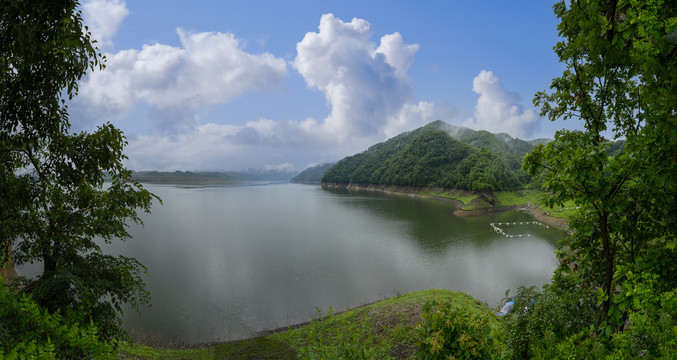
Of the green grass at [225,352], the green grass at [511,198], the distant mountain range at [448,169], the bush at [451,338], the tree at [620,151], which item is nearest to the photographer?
the tree at [620,151]

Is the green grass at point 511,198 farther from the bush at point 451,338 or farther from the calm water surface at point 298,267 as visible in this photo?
A: the bush at point 451,338

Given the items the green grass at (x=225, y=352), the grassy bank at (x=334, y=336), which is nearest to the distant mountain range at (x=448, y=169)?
the grassy bank at (x=334, y=336)

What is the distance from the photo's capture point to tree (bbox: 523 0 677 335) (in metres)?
3.29

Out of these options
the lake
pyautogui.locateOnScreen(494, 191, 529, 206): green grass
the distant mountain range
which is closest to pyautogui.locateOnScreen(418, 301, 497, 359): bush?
the lake

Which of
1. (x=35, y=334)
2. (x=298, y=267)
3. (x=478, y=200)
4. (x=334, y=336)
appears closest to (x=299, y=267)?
(x=298, y=267)

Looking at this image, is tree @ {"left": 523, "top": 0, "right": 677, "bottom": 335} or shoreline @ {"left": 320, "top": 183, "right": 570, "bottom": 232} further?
shoreline @ {"left": 320, "top": 183, "right": 570, "bottom": 232}

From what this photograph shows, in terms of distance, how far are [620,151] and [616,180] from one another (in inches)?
21.3

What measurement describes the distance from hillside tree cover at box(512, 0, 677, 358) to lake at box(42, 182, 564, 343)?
18.1 m

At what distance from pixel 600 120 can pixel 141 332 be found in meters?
23.2

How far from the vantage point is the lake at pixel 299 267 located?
20.4 m

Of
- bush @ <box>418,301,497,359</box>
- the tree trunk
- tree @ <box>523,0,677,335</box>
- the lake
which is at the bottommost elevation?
the lake

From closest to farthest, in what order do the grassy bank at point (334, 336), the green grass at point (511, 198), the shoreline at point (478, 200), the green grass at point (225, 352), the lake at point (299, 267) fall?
1. the grassy bank at point (334, 336)
2. the green grass at point (225, 352)
3. the lake at point (299, 267)
4. the shoreline at point (478, 200)
5. the green grass at point (511, 198)

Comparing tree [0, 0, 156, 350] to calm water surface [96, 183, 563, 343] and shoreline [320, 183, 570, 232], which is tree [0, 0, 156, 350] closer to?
shoreline [320, 183, 570, 232]

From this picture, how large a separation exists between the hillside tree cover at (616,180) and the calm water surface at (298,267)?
18.1 meters
